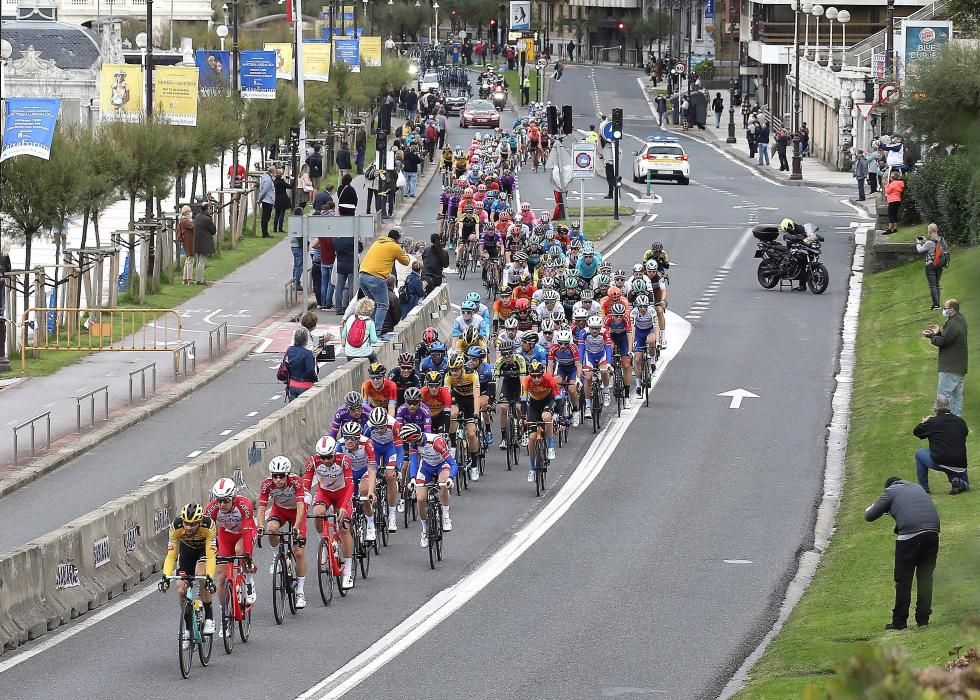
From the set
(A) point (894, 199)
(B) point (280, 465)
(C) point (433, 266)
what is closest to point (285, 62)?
(A) point (894, 199)

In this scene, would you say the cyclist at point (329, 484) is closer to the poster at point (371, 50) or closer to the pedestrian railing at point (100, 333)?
the pedestrian railing at point (100, 333)

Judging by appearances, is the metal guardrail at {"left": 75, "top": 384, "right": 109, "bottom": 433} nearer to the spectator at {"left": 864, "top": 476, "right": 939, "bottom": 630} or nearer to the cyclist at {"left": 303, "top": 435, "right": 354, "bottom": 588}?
the cyclist at {"left": 303, "top": 435, "right": 354, "bottom": 588}

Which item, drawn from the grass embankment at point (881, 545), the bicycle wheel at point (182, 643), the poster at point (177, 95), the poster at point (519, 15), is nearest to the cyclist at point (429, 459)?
the grass embankment at point (881, 545)

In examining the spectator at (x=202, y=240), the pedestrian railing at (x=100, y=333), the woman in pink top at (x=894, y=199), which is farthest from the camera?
the woman in pink top at (x=894, y=199)

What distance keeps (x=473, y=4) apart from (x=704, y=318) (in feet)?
438

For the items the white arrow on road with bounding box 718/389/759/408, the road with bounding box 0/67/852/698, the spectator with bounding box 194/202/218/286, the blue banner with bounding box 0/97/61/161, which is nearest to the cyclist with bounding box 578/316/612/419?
the road with bounding box 0/67/852/698

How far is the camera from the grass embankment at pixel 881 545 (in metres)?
4.97

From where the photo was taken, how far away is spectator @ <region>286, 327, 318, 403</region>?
77.8ft

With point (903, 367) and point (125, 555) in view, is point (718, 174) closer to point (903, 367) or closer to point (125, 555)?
point (903, 367)

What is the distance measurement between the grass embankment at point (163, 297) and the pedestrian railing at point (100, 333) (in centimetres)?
4

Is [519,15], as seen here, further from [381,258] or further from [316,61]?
[381,258]

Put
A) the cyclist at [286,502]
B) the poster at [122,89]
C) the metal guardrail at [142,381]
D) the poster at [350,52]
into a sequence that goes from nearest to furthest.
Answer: the cyclist at [286,502] → the metal guardrail at [142,381] → the poster at [122,89] → the poster at [350,52]

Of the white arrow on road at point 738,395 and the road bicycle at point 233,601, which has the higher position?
the road bicycle at point 233,601

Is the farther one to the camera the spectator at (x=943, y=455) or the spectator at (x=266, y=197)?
the spectator at (x=266, y=197)
